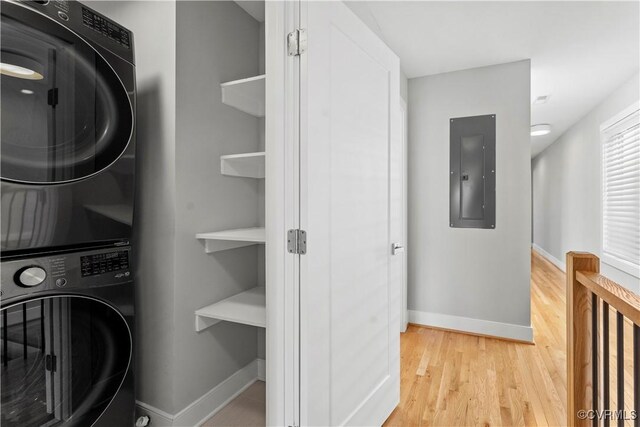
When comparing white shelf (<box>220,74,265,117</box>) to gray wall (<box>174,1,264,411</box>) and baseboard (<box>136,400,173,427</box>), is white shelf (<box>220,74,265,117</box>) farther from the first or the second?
baseboard (<box>136,400,173,427</box>)

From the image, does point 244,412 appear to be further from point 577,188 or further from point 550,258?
point 550,258

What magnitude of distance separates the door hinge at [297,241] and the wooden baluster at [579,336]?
997 millimetres

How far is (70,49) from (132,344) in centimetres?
118

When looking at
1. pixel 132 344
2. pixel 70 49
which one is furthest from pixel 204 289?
pixel 70 49

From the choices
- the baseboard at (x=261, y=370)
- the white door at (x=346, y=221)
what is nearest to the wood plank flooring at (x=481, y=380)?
the white door at (x=346, y=221)

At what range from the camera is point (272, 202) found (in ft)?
4.17

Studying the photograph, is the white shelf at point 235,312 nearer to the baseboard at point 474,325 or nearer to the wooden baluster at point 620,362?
the wooden baluster at point 620,362

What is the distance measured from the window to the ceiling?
0.52 m

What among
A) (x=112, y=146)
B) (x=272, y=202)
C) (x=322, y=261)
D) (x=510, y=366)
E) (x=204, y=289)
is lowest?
(x=510, y=366)

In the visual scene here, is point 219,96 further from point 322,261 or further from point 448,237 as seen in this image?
point 448,237

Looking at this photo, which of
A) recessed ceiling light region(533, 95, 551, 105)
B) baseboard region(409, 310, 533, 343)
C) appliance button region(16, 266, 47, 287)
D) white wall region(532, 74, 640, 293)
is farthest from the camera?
recessed ceiling light region(533, 95, 551, 105)

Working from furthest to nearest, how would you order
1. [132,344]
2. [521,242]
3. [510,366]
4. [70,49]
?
[521,242], [510,366], [132,344], [70,49]

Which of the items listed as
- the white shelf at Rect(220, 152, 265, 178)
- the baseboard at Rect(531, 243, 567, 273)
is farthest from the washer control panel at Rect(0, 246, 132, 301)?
the baseboard at Rect(531, 243, 567, 273)

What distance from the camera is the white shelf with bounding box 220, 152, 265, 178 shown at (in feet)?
6.04
